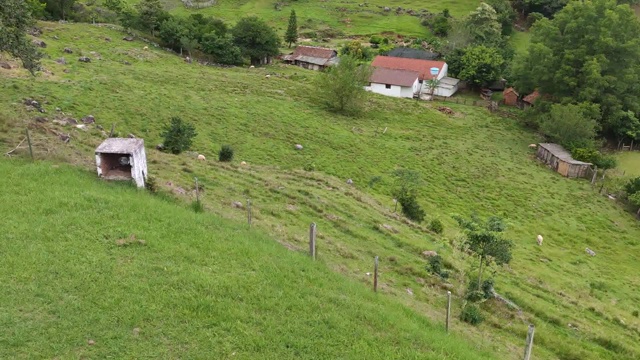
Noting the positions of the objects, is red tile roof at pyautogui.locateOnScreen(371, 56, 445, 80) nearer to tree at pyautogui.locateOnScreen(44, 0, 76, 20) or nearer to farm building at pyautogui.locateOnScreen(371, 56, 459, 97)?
farm building at pyautogui.locateOnScreen(371, 56, 459, 97)

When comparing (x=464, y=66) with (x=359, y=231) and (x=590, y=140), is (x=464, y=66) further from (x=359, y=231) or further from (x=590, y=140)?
(x=359, y=231)

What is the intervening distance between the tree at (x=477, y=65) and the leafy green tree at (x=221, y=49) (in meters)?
30.1

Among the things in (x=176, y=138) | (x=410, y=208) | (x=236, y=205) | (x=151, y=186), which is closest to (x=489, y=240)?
(x=236, y=205)

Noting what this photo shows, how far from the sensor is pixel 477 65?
6556 centimetres

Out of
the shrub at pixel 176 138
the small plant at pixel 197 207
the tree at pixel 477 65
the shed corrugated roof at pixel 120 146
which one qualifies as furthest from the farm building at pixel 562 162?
the shed corrugated roof at pixel 120 146

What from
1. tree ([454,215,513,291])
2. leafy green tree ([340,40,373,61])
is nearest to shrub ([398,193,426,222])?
tree ([454,215,513,291])

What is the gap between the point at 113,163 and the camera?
62.2ft

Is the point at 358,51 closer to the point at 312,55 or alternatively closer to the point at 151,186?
the point at 312,55

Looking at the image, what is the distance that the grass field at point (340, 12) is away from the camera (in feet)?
309

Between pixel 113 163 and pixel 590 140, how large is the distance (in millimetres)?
44374

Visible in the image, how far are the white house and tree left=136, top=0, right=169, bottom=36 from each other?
2733cm

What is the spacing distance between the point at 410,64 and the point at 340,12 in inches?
1553

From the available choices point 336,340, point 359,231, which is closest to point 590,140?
point 359,231

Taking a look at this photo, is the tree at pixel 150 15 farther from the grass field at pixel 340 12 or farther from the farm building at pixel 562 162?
the farm building at pixel 562 162
